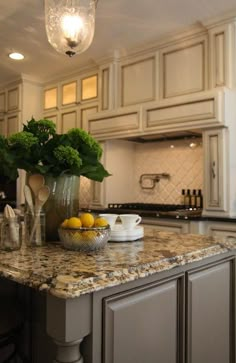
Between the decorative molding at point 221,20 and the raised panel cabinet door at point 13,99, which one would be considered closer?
the decorative molding at point 221,20

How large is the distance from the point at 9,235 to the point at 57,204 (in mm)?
283

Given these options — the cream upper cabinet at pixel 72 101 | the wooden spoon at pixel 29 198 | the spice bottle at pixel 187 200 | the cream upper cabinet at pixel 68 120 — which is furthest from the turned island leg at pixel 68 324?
the cream upper cabinet at pixel 68 120

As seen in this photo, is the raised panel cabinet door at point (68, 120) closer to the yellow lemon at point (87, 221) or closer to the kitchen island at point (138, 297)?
the kitchen island at point (138, 297)

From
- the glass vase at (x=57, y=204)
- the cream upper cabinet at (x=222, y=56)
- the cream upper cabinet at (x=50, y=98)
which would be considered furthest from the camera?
the cream upper cabinet at (x=50, y=98)

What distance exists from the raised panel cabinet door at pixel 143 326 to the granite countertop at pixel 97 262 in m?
0.08

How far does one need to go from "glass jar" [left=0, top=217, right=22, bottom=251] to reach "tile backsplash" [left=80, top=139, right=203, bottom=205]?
2.67m

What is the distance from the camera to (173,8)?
2980 millimetres

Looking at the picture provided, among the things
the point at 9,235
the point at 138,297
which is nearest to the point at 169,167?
the point at 9,235

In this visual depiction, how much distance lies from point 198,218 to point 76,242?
1.84 meters

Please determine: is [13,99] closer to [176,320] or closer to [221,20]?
[221,20]

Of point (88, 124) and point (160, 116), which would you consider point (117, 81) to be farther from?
point (160, 116)

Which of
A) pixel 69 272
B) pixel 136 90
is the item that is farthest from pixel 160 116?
pixel 69 272

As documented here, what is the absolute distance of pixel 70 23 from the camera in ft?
6.51

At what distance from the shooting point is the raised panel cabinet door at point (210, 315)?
51.4 inches
